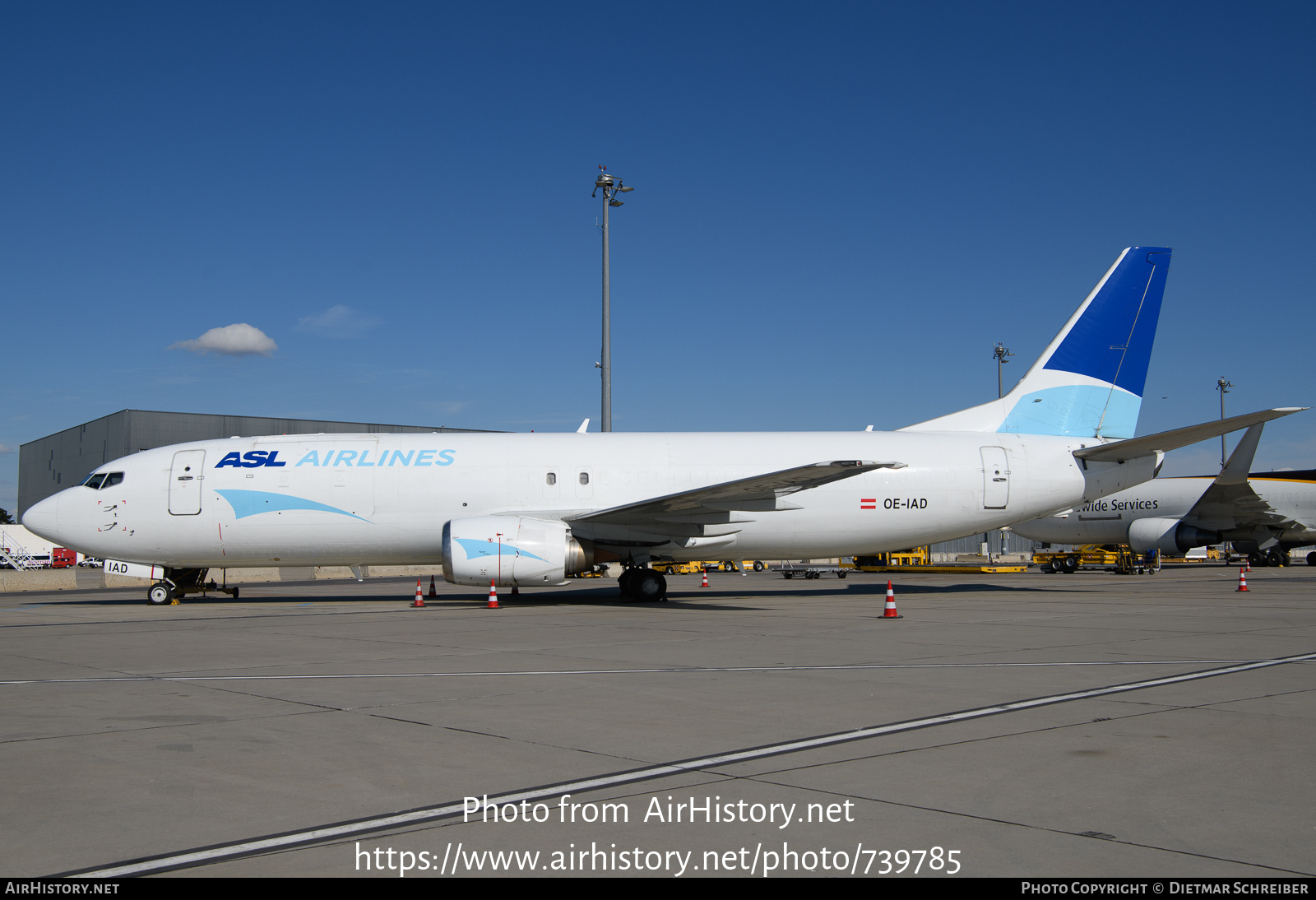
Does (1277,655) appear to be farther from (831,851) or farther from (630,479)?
(630,479)

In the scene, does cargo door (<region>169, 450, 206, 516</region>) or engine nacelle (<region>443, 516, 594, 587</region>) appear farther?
cargo door (<region>169, 450, 206, 516</region>)

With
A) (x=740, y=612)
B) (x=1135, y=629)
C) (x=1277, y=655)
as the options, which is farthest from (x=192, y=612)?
(x=1277, y=655)

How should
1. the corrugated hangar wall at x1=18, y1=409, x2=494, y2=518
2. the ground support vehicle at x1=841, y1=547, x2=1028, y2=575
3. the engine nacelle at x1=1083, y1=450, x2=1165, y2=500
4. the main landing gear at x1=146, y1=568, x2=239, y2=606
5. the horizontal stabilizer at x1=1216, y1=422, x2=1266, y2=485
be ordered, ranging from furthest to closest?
the corrugated hangar wall at x1=18, y1=409, x2=494, y2=518
the horizontal stabilizer at x1=1216, y1=422, x2=1266, y2=485
the ground support vehicle at x1=841, y1=547, x2=1028, y2=575
the engine nacelle at x1=1083, y1=450, x2=1165, y2=500
the main landing gear at x1=146, y1=568, x2=239, y2=606

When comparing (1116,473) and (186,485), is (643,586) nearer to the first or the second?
(186,485)

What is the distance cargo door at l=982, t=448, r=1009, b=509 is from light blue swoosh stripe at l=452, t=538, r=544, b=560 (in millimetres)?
10301

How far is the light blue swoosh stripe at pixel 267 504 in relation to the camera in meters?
19.6

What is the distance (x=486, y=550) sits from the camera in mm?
18031

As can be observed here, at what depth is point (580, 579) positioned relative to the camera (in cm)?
3538

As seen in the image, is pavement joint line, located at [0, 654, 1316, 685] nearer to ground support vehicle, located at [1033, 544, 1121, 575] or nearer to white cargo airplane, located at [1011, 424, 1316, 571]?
ground support vehicle, located at [1033, 544, 1121, 575]

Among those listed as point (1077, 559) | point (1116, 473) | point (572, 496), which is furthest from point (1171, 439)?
point (1077, 559)

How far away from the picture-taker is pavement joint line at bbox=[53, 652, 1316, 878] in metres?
3.79

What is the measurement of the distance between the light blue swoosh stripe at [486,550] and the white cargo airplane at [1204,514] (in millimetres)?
30537

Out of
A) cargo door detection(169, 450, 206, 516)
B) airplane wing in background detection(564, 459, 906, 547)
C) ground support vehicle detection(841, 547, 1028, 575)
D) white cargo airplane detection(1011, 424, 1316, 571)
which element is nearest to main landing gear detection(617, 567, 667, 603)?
airplane wing in background detection(564, 459, 906, 547)

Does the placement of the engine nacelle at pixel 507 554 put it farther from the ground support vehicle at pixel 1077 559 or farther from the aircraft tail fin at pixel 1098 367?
the ground support vehicle at pixel 1077 559
